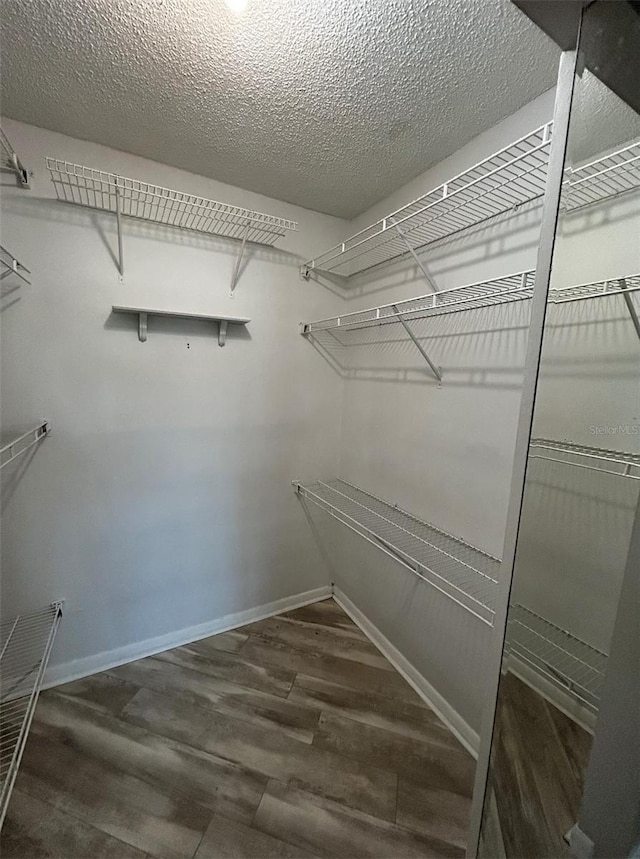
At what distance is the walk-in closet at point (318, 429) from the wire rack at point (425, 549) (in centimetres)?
2

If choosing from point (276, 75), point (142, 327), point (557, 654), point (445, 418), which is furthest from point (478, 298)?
point (142, 327)

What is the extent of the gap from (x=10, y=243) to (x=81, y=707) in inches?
75.5

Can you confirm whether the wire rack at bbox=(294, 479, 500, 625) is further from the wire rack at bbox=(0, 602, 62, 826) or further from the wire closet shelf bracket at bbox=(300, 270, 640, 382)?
the wire rack at bbox=(0, 602, 62, 826)

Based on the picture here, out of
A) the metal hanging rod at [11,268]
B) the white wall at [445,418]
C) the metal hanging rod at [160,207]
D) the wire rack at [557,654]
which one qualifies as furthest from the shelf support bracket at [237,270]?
the wire rack at [557,654]

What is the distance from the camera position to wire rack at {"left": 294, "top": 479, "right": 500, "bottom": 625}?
1207mm

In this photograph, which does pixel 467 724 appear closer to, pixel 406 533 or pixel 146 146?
pixel 406 533

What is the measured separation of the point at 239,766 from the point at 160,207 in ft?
7.47

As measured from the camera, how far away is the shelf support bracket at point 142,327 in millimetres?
1544

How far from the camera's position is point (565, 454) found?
0.89 metres

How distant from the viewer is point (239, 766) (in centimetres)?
129

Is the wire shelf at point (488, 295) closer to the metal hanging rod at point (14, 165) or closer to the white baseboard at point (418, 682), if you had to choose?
the metal hanging rod at point (14, 165)

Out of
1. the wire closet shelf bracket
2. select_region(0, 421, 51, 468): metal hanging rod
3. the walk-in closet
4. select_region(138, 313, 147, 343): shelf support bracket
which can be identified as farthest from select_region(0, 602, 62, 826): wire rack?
the wire closet shelf bracket

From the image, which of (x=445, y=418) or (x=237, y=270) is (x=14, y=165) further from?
(x=445, y=418)

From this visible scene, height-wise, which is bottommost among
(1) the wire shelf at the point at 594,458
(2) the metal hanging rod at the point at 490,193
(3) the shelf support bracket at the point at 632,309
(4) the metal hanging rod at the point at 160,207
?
(1) the wire shelf at the point at 594,458
